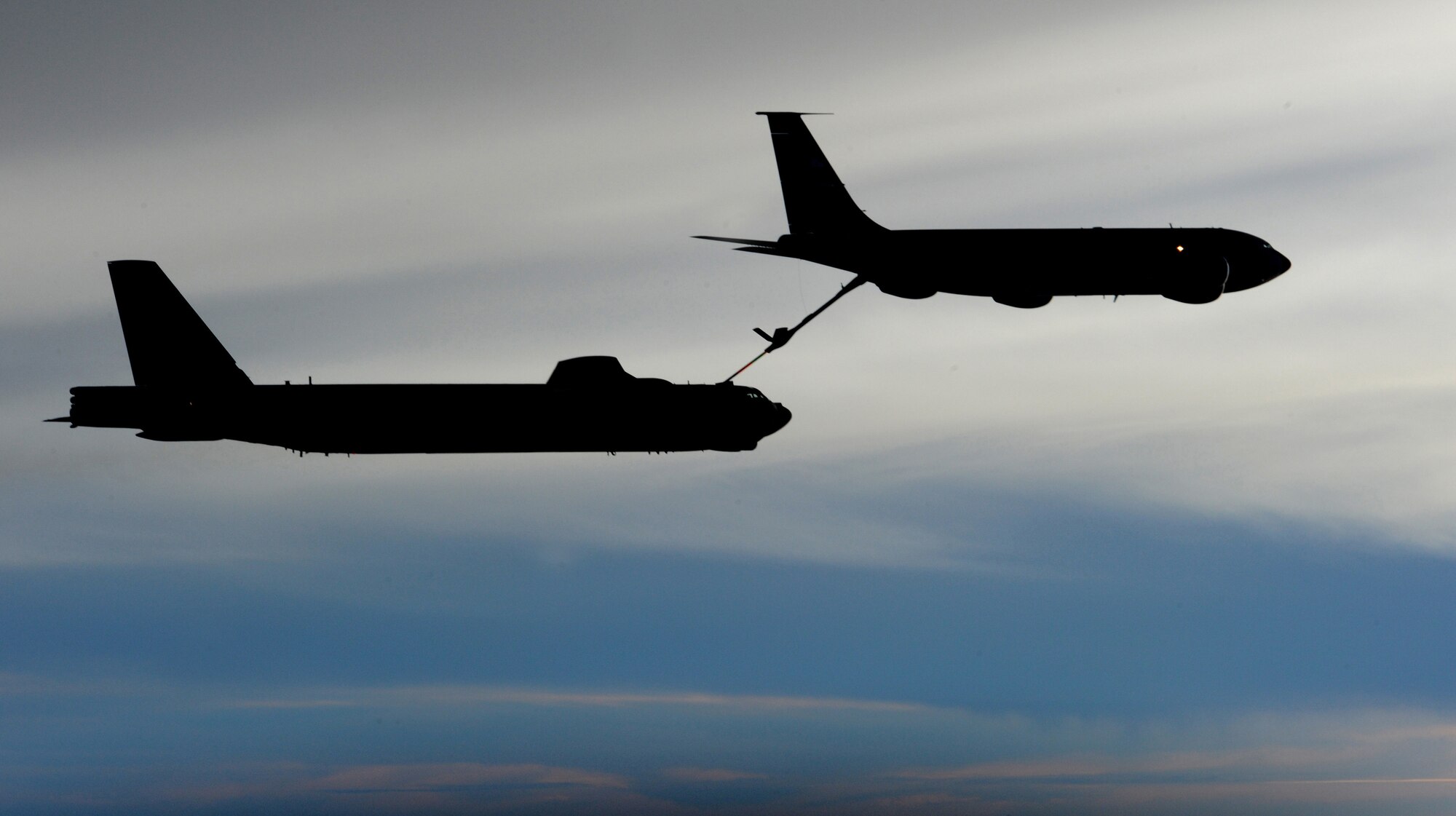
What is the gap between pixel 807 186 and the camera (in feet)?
319

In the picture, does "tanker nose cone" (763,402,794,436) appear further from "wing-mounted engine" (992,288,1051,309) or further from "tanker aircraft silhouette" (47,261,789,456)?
"wing-mounted engine" (992,288,1051,309)

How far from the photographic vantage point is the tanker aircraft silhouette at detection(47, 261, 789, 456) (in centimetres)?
8525

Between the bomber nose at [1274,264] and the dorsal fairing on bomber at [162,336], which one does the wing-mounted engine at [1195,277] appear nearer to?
the bomber nose at [1274,264]

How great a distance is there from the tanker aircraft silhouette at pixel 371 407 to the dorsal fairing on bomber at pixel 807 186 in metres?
13.0

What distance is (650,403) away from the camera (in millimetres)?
90750

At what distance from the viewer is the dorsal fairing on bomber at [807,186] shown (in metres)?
96.8

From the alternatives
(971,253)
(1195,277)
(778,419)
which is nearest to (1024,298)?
(971,253)

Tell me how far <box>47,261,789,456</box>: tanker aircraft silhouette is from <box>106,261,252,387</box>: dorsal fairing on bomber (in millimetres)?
61

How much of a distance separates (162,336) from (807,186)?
40495 mm

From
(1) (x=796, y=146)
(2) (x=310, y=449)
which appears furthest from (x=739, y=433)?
(2) (x=310, y=449)

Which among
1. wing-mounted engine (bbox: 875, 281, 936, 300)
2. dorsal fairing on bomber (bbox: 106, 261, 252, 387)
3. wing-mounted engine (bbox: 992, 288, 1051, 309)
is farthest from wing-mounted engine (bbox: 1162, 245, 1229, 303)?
dorsal fairing on bomber (bbox: 106, 261, 252, 387)

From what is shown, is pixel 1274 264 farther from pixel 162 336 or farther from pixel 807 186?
pixel 162 336

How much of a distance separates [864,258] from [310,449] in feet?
115

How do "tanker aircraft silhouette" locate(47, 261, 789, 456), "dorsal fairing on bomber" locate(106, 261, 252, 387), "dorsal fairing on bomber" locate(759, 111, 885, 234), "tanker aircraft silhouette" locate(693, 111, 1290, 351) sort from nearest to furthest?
"tanker aircraft silhouette" locate(47, 261, 789, 456) → "dorsal fairing on bomber" locate(106, 261, 252, 387) → "tanker aircraft silhouette" locate(693, 111, 1290, 351) → "dorsal fairing on bomber" locate(759, 111, 885, 234)
